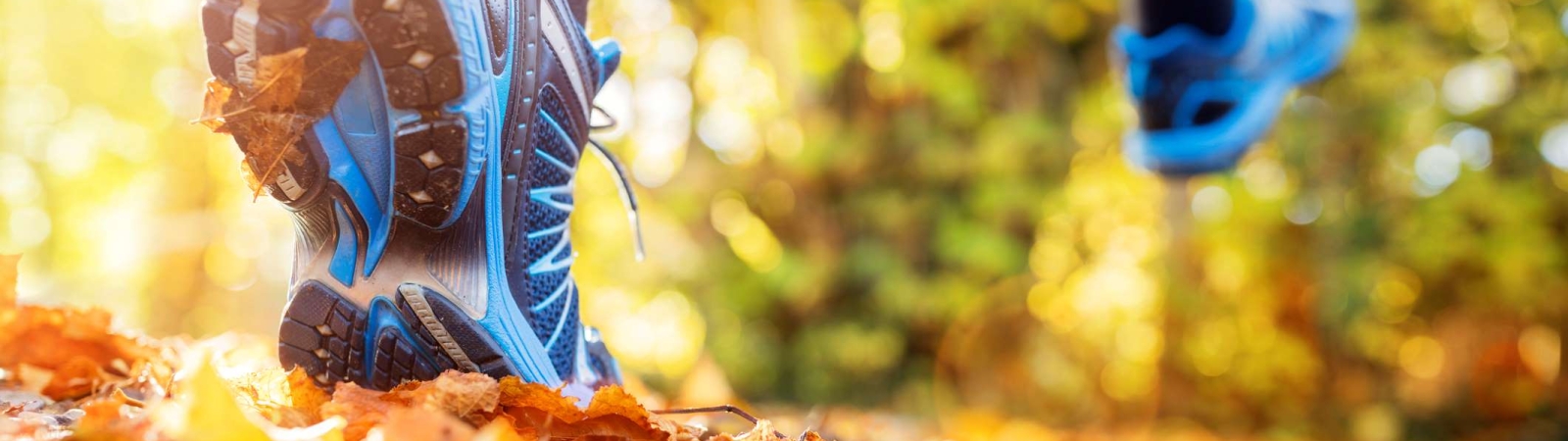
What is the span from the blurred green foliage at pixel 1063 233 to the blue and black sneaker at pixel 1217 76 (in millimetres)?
626

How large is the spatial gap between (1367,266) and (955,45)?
133cm

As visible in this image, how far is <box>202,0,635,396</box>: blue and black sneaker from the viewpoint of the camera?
0.67m

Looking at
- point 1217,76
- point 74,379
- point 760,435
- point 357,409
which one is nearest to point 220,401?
point 357,409

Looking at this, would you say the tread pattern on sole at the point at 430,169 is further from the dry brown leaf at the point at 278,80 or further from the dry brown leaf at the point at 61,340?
the dry brown leaf at the point at 61,340

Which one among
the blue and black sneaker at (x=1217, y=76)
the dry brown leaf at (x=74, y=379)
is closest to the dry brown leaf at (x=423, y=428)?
the dry brown leaf at (x=74, y=379)

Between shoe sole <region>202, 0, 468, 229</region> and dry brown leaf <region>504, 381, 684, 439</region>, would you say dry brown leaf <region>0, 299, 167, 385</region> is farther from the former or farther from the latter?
dry brown leaf <region>504, 381, 684, 439</region>

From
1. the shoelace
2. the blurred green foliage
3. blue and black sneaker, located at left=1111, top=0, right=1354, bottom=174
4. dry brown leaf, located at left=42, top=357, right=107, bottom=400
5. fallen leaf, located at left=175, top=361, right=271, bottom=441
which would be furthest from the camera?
the blurred green foliage

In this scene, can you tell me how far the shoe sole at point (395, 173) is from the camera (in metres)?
0.66

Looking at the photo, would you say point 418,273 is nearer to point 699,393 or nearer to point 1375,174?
point 699,393

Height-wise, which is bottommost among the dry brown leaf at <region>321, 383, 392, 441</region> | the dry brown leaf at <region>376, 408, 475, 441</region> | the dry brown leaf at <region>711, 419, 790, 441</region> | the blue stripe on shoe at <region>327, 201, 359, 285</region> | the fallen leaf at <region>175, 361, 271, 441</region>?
the fallen leaf at <region>175, 361, 271, 441</region>

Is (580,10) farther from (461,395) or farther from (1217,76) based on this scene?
(1217,76)

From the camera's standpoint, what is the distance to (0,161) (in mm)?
4203

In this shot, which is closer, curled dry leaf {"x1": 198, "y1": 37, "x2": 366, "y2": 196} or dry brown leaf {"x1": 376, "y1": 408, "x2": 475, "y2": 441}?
dry brown leaf {"x1": 376, "y1": 408, "x2": 475, "y2": 441}

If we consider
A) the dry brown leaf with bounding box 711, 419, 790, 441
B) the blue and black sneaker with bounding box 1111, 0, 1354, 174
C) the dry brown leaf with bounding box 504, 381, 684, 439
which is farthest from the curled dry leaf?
the blue and black sneaker with bounding box 1111, 0, 1354, 174
